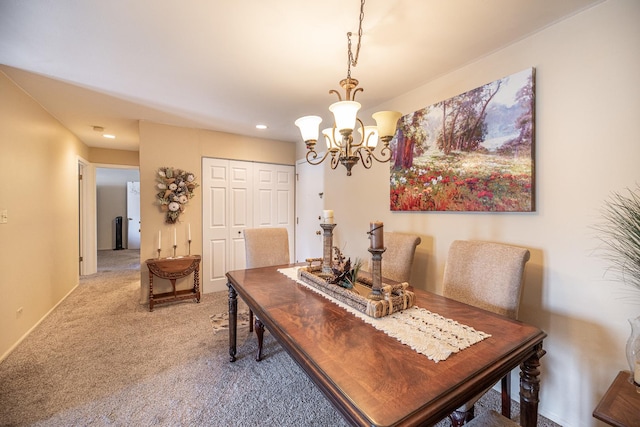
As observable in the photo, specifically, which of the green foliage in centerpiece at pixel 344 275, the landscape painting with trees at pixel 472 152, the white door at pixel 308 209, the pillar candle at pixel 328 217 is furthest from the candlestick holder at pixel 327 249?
the white door at pixel 308 209

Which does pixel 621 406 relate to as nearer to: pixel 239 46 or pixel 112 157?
pixel 239 46

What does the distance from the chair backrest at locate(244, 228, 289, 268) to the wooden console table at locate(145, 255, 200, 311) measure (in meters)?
1.30

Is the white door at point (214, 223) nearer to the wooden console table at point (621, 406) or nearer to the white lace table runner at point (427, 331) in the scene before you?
the white lace table runner at point (427, 331)

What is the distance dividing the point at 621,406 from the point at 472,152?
5.00 feet

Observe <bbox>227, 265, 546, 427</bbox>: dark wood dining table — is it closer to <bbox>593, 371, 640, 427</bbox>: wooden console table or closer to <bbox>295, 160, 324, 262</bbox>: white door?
<bbox>593, 371, 640, 427</bbox>: wooden console table

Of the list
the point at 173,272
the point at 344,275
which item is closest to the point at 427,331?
the point at 344,275

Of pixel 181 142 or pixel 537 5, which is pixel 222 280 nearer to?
pixel 181 142

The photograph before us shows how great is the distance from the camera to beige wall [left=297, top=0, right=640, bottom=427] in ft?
4.49

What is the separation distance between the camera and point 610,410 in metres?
A: 1.03

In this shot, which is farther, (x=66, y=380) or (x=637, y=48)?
(x=66, y=380)

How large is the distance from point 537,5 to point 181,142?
148 inches

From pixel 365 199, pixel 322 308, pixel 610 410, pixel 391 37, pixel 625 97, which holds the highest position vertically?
pixel 391 37

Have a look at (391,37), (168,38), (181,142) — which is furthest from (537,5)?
(181,142)

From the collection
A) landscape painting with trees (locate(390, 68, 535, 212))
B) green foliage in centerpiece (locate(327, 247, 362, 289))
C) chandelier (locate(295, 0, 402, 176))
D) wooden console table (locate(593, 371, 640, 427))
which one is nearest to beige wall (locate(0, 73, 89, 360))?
chandelier (locate(295, 0, 402, 176))
